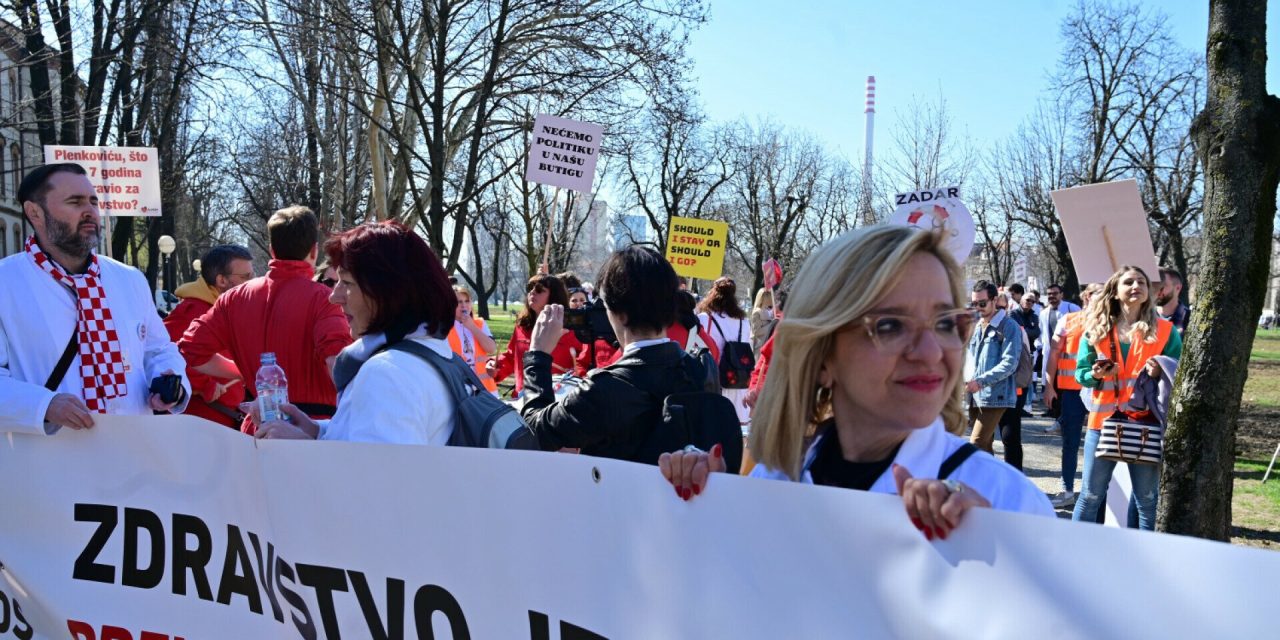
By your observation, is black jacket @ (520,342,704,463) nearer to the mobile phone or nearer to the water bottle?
the water bottle

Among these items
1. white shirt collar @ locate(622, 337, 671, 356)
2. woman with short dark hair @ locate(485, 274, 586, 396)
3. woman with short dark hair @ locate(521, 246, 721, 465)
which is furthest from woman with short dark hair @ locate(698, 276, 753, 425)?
white shirt collar @ locate(622, 337, 671, 356)

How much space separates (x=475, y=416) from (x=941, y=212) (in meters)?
5.47

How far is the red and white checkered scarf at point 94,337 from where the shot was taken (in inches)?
156

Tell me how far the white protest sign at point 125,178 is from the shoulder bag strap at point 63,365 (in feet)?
18.2

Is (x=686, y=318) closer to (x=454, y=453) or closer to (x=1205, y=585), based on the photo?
(x=454, y=453)

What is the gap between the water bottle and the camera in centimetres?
310

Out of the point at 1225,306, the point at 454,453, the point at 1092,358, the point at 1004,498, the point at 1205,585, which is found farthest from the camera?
the point at 1092,358

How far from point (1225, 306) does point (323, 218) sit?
23.4 m

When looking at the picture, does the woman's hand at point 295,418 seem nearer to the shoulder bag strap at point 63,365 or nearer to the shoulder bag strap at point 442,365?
the shoulder bag strap at point 442,365

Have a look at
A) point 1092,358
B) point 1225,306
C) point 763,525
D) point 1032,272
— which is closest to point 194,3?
point 1092,358

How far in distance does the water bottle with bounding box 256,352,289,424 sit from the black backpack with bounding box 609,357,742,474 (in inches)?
45.3

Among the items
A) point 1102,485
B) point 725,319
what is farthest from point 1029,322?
point 1102,485

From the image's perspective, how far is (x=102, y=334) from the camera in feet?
13.2

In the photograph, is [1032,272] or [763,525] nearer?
[763,525]
